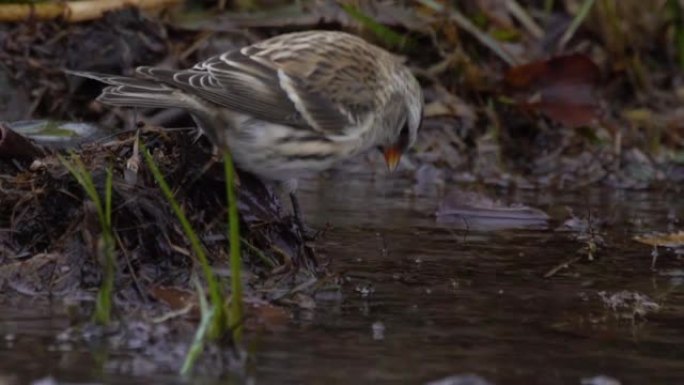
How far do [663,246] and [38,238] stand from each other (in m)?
2.63

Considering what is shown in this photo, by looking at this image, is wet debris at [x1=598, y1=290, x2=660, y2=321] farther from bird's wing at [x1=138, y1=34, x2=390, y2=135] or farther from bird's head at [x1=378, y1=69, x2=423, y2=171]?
bird's head at [x1=378, y1=69, x2=423, y2=171]

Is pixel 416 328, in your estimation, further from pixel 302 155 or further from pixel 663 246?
pixel 663 246

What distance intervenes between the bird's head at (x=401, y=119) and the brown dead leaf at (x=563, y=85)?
2.60 m

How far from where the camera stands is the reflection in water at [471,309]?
4156 mm

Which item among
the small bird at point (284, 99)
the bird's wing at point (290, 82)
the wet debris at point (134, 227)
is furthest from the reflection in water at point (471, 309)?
the bird's wing at point (290, 82)

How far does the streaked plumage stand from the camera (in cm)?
538

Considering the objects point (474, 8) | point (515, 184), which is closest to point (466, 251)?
point (515, 184)

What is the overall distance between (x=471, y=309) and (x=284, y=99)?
44.5 inches

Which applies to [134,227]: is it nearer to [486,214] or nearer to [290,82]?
[290,82]

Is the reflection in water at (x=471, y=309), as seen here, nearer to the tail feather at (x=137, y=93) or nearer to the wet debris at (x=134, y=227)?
the wet debris at (x=134, y=227)

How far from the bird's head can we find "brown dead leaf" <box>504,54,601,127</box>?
2.60 meters

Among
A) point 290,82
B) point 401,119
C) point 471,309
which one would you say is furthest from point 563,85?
point 471,309

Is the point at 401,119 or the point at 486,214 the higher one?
the point at 401,119

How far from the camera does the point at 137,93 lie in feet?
17.2
